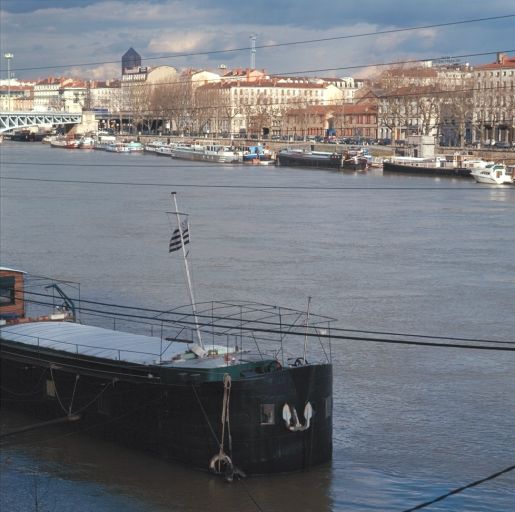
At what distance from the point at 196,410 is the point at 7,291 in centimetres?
278

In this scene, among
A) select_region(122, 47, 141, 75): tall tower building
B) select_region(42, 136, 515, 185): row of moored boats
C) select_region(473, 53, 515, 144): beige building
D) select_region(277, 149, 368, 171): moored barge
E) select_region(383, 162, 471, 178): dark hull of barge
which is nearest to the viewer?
select_region(42, 136, 515, 185): row of moored boats

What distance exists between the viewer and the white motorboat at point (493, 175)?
106 ft

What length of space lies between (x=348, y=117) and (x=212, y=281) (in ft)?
181

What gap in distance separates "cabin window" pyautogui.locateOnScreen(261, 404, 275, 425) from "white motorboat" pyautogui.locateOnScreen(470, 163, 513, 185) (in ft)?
86.5

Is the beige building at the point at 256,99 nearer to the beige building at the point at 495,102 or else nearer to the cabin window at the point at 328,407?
the beige building at the point at 495,102

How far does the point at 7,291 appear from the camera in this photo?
29.9 feet

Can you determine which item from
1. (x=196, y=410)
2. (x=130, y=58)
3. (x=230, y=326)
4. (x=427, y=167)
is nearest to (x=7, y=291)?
(x=230, y=326)

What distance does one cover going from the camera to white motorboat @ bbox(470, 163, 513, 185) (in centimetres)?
3234

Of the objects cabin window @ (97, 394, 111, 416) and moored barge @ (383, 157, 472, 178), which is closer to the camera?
cabin window @ (97, 394, 111, 416)

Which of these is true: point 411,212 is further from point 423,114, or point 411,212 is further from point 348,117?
point 348,117

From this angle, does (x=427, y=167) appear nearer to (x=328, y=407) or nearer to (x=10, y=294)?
(x=10, y=294)

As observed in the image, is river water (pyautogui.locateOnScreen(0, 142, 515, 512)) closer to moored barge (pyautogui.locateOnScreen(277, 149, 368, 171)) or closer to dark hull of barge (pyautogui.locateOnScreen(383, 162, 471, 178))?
dark hull of barge (pyautogui.locateOnScreen(383, 162, 471, 178))

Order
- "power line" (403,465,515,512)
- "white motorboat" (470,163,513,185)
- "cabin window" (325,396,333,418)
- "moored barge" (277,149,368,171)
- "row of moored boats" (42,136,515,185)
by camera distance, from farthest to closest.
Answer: "moored barge" (277,149,368,171), "row of moored boats" (42,136,515,185), "white motorboat" (470,163,513,185), "cabin window" (325,396,333,418), "power line" (403,465,515,512)

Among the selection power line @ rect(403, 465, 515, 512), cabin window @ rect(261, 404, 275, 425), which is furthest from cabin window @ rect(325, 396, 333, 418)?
power line @ rect(403, 465, 515, 512)
